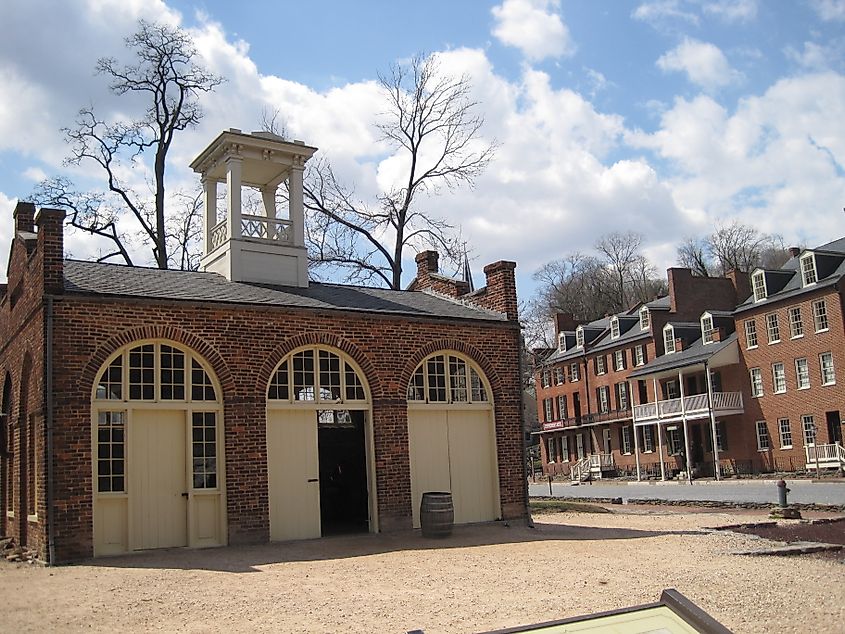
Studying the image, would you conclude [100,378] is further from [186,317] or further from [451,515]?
[451,515]

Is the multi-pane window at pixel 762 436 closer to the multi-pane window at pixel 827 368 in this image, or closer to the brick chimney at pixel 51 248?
the multi-pane window at pixel 827 368

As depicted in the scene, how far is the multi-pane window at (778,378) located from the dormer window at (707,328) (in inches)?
199

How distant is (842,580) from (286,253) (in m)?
12.1

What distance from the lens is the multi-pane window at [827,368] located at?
3600 cm

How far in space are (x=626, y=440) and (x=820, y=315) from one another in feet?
53.5

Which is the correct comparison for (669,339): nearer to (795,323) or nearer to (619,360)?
(619,360)

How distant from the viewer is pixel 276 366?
15188mm

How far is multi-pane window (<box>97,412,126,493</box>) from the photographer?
44.3 ft

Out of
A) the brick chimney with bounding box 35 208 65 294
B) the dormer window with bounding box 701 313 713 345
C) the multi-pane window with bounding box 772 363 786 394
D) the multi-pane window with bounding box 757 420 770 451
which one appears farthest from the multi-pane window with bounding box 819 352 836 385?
the brick chimney with bounding box 35 208 65 294

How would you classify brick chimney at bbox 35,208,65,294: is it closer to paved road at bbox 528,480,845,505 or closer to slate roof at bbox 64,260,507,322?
slate roof at bbox 64,260,507,322

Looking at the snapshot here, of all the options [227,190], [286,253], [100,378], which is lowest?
[100,378]

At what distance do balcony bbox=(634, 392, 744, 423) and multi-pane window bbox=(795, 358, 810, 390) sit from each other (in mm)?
3404

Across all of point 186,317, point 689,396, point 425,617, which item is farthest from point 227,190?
point 689,396

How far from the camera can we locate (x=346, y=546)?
14.3 meters
